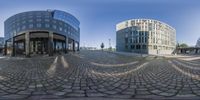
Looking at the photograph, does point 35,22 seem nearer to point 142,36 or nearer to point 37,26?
point 37,26

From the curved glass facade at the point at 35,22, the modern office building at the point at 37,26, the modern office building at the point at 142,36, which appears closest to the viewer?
the curved glass facade at the point at 35,22

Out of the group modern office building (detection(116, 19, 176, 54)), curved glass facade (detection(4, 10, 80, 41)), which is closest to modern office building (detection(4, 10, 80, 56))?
curved glass facade (detection(4, 10, 80, 41))

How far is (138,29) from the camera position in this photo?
71.0m

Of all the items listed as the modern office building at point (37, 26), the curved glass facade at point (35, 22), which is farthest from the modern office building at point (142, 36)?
the curved glass facade at point (35, 22)

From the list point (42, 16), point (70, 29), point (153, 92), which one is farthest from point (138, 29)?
point (153, 92)

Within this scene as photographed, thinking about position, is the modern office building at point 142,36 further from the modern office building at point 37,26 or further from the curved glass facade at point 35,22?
the curved glass facade at point 35,22

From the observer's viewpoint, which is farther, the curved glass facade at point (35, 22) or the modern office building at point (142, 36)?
the modern office building at point (142, 36)

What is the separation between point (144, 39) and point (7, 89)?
6913 cm

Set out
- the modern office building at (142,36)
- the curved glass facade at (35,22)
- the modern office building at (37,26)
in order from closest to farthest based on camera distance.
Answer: the curved glass facade at (35,22)
the modern office building at (37,26)
the modern office building at (142,36)

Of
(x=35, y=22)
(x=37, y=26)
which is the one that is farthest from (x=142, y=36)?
(x=35, y=22)

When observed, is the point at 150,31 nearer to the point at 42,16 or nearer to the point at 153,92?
the point at 42,16

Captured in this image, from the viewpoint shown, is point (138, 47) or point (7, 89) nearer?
point (7, 89)

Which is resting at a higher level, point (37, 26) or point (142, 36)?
point (142, 36)

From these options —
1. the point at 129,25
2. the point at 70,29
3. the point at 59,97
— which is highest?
the point at 129,25
